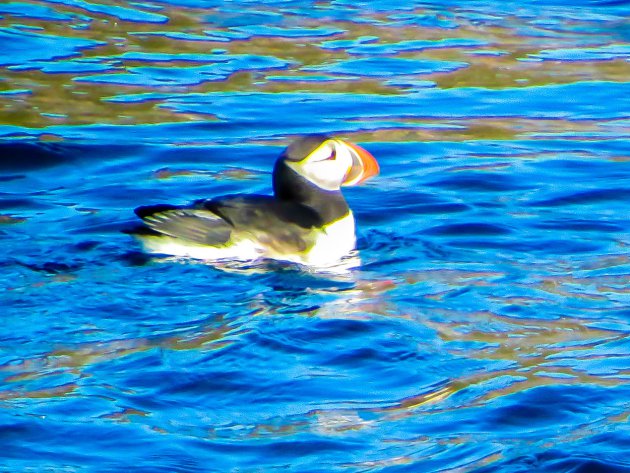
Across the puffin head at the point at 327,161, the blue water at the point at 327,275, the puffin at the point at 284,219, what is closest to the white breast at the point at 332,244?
the puffin at the point at 284,219

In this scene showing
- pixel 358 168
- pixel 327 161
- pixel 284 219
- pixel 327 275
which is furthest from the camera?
pixel 358 168

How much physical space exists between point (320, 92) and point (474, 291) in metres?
5.03

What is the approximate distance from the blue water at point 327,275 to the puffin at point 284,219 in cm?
14

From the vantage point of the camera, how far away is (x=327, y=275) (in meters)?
7.80

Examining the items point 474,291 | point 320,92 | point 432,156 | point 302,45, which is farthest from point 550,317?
point 302,45

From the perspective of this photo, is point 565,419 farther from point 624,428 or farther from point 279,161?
point 279,161

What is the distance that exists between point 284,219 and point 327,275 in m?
0.40

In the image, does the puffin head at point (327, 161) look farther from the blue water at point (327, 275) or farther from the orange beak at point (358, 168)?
the blue water at point (327, 275)

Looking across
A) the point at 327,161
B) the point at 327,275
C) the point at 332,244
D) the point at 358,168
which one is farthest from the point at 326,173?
the point at 327,275

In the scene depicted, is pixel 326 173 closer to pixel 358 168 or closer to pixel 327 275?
pixel 358 168

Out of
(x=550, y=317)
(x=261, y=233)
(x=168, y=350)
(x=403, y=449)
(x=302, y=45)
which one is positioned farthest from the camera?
(x=302, y=45)

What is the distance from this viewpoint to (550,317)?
23.1 feet

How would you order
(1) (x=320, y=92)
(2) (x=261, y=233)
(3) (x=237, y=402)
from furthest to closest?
(1) (x=320, y=92) < (2) (x=261, y=233) < (3) (x=237, y=402)

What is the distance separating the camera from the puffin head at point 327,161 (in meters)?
8.24
